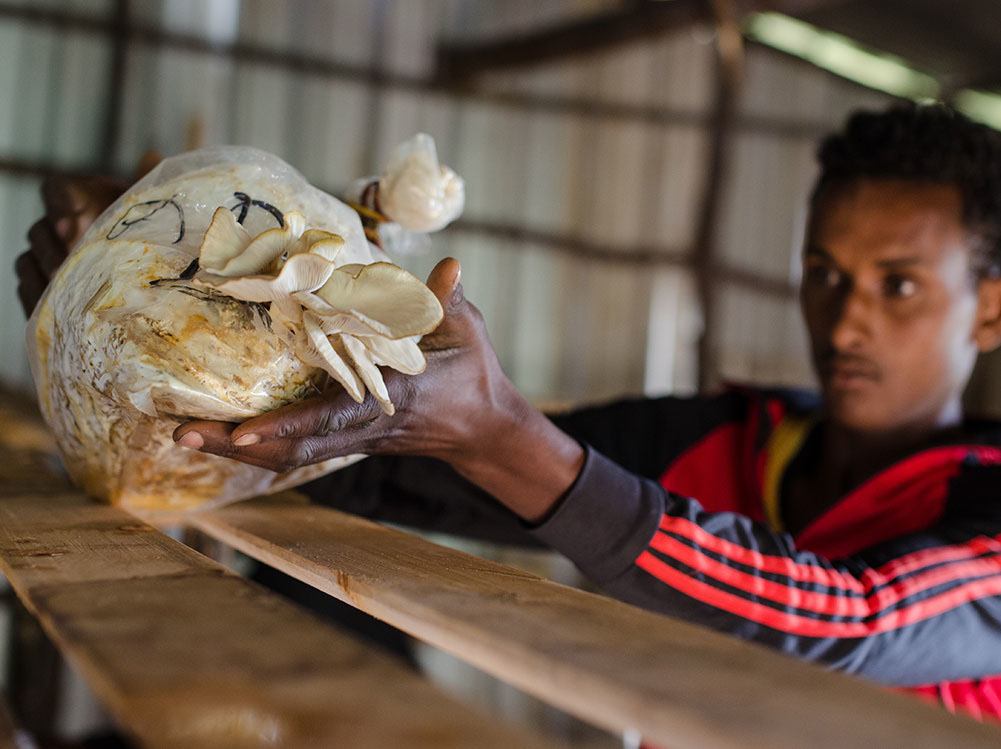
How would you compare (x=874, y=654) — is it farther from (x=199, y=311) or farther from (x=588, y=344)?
(x=588, y=344)

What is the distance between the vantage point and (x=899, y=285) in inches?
57.0

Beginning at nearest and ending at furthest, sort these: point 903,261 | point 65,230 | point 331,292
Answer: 1. point 331,292
2. point 65,230
3. point 903,261

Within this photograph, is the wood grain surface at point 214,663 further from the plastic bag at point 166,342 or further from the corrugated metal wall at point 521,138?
the corrugated metal wall at point 521,138

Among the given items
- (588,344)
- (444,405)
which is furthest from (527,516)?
(588,344)

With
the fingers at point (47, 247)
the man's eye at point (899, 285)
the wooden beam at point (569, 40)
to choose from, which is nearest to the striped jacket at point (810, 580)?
the man's eye at point (899, 285)

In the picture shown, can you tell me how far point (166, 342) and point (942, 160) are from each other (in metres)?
1.27

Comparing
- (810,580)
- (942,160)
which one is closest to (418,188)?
(810,580)

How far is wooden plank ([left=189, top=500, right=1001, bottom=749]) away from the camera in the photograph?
448mm

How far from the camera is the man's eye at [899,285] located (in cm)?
144

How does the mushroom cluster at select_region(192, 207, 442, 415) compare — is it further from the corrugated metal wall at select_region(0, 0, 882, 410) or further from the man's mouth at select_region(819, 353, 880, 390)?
the corrugated metal wall at select_region(0, 0, 882, 410)

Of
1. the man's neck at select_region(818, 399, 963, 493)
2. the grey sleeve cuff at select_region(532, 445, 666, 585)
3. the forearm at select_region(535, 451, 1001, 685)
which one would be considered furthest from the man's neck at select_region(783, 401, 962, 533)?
the grey sleeve cuff at select_region(532, 445, 666, 585)

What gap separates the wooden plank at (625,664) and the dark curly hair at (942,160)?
1116 millimetres

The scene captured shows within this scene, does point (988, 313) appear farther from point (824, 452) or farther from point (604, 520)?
point (604, 520)

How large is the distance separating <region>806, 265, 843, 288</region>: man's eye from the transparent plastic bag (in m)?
0.89
